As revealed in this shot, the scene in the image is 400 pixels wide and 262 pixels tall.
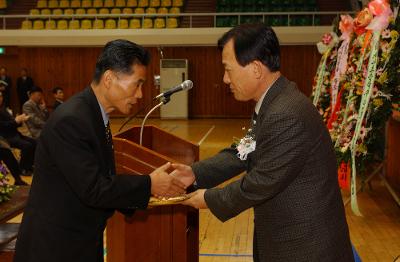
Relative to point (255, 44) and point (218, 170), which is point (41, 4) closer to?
point (218, 170)

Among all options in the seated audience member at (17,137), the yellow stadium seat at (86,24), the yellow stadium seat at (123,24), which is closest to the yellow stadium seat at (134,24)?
the yellow stadium seat at (123,24)

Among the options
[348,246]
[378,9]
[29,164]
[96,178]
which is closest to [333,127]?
[378,9]

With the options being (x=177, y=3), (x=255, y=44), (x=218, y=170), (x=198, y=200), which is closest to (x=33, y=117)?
(x=218, y=170)

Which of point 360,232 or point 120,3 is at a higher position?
point 120,3

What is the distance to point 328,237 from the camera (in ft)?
6.26

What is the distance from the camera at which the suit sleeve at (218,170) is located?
2602 mm

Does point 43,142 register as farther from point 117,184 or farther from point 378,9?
point 378,9

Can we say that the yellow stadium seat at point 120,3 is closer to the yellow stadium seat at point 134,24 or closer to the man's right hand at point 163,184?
the yellow stadium seat at point 134,24

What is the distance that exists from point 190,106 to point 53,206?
50.9 feet

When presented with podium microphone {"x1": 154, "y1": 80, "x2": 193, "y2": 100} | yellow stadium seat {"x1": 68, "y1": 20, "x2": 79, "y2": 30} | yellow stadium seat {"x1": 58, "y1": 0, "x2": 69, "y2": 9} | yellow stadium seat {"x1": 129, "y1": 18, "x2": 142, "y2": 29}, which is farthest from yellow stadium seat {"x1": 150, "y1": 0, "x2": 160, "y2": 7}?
podium microphone {"x1": 154, "y1": 80, "x2": 193, "y2": 100}

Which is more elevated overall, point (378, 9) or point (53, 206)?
point (378, 9)

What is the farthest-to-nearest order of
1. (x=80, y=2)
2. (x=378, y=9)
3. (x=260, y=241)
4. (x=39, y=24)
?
1. (x=80, y=2)
2. (x=39, y=24)
3. (x=378, y=9)
4. (x=260, y=241)

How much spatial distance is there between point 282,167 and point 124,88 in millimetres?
628

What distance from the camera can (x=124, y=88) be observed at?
78.3 inches
